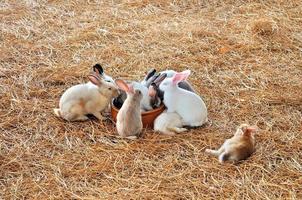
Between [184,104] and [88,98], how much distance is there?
1.90 ft

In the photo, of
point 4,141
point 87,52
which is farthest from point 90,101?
point 87,52

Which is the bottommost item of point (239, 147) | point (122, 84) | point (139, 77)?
point (139, 77)

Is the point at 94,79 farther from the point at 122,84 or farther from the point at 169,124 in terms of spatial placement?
the point at 169,124

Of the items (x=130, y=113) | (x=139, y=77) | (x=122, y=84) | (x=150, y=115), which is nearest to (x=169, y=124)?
(x=150, y=115)

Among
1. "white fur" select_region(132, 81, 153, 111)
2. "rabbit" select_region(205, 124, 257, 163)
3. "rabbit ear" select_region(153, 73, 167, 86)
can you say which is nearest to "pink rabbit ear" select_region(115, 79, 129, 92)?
"white fur" select_region(132, 81, 153, 111)

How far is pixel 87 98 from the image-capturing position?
10.4 feet

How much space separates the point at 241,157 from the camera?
2.81m

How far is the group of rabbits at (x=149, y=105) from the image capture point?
2.86 m

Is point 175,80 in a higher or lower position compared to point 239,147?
higher

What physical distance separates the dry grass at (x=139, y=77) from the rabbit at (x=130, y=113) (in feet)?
0.22

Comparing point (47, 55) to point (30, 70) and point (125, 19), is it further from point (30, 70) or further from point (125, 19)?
point (125, 19)

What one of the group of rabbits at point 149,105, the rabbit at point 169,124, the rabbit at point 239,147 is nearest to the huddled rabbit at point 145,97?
the group of rabbits at point 149,105

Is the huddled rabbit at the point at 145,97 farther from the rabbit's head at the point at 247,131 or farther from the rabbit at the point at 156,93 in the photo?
the rabbit's head at the point at 247,131

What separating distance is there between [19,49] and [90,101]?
1.40m
